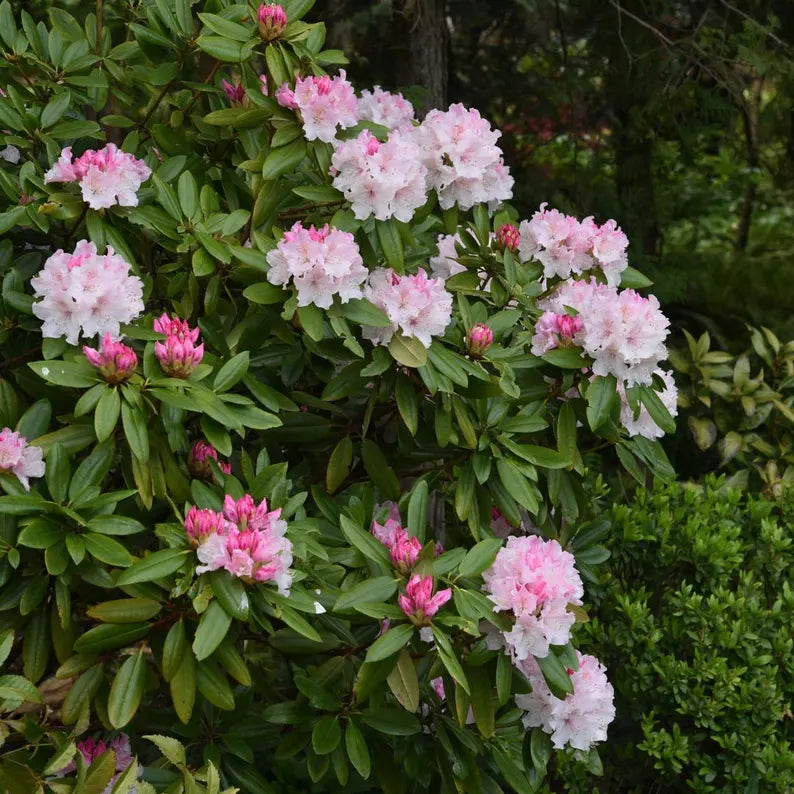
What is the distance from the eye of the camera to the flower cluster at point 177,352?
5.96ft

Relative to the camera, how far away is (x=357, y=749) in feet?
6.40

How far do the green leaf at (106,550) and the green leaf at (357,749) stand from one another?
546 mm

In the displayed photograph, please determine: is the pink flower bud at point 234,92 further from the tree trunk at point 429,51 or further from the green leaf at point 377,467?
the tree trunk at point 429,51

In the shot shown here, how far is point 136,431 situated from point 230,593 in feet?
1.04

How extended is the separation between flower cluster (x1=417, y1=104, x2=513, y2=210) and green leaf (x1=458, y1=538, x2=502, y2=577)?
80 centimetres

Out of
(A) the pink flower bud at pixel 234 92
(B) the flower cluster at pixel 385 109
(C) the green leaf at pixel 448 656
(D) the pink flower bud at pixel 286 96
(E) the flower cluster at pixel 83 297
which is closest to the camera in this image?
(C) the green leaf at pixel 448 656

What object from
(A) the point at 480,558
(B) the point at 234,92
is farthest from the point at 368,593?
(B) the point at 234,92

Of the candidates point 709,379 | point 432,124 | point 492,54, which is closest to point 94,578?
point 432,124

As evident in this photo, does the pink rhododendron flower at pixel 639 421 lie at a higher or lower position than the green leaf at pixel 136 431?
higher

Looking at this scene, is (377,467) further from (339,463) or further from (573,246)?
(573,246)

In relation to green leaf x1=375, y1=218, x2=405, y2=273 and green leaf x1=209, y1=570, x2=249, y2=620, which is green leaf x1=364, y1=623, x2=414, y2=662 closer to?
green leaf x1=209, y1=570, x2=249, y2=620

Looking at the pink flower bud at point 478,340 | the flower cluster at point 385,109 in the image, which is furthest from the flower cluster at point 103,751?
the flower cluster at point 385,109

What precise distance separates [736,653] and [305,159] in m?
1.53

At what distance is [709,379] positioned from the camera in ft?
12.0
